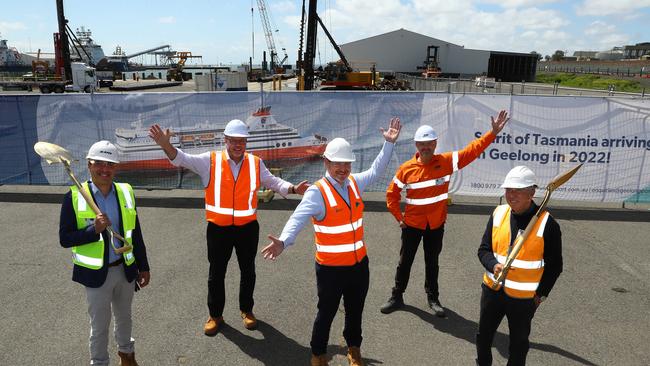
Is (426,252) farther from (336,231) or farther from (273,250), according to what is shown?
(273,250)

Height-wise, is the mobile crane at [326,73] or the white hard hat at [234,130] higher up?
the mobile crane at [326,73]

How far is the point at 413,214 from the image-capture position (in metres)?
4.43

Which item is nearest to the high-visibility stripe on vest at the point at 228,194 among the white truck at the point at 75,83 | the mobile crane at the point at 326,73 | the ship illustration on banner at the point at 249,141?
the ship illustration on banner at the point at 249,141

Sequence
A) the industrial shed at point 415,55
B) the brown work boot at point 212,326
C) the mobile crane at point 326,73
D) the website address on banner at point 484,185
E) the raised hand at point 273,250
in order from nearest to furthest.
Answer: the raised hand at point 273,250 < the brown work boot at point 212,326 < the website address on banner at point 484,185 < the mobile crane at point 326,73 < the industrial shed at point 415,55

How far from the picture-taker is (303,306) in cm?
470

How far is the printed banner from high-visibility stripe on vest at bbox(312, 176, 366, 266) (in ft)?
18.0

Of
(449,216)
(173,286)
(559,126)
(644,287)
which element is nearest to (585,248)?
(644,287)

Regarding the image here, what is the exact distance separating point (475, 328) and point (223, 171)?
9.90ft

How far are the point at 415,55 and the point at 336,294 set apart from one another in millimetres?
67097

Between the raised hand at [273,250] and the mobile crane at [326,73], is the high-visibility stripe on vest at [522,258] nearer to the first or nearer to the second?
the raised hand at [273,250]

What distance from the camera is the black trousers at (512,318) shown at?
9.88 ft

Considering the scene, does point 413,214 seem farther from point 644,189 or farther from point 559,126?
point 644,189

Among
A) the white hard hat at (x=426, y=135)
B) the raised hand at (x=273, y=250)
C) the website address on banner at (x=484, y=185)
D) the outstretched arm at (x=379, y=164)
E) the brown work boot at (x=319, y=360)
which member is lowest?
the brown work boot at (x=319, y=360)

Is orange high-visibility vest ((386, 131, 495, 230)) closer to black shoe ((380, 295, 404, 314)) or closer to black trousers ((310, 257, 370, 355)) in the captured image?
black shoe ((380, 295, 404, 314))
